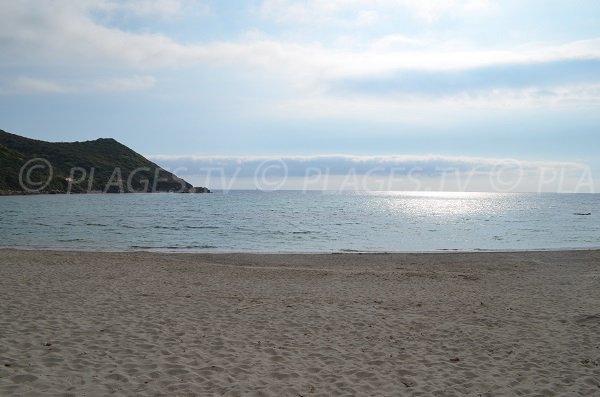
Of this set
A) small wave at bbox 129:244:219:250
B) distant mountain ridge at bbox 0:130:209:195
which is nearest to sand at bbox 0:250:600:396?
small wave at bbox 129:244:219:250

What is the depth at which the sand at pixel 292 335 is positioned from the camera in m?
6.70

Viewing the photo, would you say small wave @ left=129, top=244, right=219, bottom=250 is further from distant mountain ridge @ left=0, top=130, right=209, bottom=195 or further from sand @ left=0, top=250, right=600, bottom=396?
distant mountain ridge @ left=0, top=130, right=209, bottom=195

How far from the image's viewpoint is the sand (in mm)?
6703

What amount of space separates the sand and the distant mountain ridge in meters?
129

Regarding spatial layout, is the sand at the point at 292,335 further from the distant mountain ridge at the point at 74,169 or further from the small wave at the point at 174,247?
the distant mountain ridge at the point at 74,169

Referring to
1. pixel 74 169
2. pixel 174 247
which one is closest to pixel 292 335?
pixel 174 247

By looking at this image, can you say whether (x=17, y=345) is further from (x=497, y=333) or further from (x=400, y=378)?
(x=497, y=333)

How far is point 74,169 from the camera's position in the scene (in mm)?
150875

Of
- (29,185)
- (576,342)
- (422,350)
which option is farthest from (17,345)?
(29,185)

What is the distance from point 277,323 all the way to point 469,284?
9.18 m

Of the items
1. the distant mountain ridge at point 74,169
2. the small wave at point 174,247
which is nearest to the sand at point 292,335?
the small wave at point 174,247

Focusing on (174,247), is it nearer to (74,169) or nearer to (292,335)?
(292,335)

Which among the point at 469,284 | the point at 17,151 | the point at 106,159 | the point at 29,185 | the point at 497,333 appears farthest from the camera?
the point at 106,159

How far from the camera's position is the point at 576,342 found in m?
8.98
